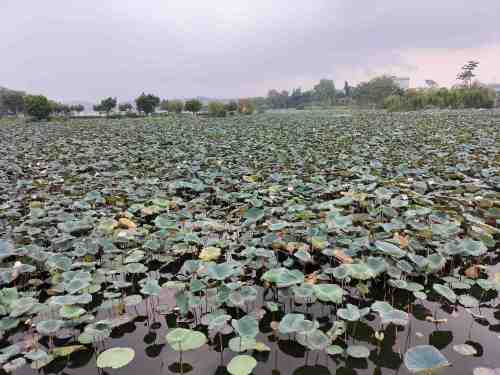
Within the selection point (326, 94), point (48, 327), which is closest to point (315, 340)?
point (48, 327)

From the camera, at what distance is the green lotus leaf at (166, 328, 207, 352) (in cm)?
158

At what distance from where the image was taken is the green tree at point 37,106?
27784 mm

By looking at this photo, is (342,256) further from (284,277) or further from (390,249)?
(284,277)

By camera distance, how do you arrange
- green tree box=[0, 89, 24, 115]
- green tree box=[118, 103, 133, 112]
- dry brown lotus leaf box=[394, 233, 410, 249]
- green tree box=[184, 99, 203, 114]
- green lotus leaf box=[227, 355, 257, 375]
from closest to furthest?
green lotus leaf box=[227, 355, 257, 375], dry brown lotus leaf box=[394, 233, 410, 249], green tree box=[184, 99, 203, 114], green tree box=[0, 89, 24, 115], green tree box=[118, 103, 133, 112]

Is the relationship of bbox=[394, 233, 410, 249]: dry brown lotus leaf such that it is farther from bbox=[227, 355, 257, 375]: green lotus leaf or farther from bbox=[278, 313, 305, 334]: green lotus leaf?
bbox=[227, 355, 257, 375]: green lotus leaf

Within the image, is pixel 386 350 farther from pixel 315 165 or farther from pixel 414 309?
pixel 315 165

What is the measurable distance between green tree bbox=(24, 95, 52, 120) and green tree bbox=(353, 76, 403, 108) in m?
47.2

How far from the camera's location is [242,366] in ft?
4.95

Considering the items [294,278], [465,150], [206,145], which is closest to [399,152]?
[465,150]

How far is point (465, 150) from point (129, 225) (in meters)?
7.06

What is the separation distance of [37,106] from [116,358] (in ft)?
107

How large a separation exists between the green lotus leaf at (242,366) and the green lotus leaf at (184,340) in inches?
7.2

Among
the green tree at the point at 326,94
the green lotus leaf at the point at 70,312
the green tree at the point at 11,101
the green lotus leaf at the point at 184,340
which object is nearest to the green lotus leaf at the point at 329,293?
the green lotus leaf at the point at 184,340

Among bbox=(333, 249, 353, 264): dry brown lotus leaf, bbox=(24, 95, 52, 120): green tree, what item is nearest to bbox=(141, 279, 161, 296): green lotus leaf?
bbox=(333, 249, 353, 264): dry brown lotus leaf
